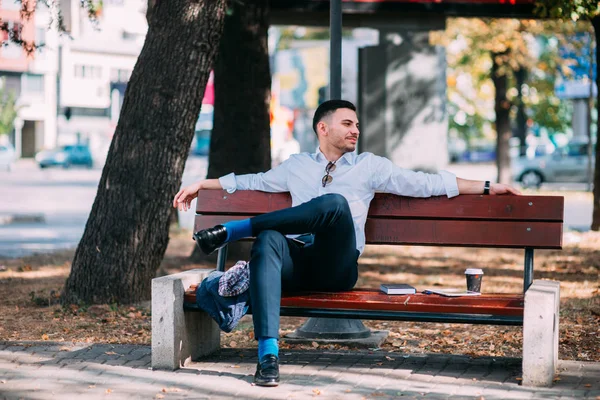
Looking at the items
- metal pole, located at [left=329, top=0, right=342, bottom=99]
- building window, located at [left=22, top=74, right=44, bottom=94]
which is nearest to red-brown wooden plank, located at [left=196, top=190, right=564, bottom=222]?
metal pole, located at [left=329, top=0, right=342, bottom=99]

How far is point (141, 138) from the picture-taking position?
336 inches

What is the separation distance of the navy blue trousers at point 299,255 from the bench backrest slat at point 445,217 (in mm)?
414

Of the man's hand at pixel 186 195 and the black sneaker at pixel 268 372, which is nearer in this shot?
the black sneaker at pixel 268 372

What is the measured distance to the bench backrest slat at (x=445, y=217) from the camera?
5941mm

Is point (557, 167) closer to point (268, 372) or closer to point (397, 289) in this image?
point (397, 289)

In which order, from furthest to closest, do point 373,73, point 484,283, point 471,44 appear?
point 471,44
point 373,73
point 484,283

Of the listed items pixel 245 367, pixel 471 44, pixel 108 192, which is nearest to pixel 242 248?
pixel 108 192

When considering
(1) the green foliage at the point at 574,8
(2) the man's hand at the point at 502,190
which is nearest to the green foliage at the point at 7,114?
(1) the green foliage at the point at 574,8

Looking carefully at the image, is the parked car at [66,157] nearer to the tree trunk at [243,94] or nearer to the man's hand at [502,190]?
the tree trunk at [243,94]

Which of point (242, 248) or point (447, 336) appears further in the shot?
point (242, 248)

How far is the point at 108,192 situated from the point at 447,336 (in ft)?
9.63

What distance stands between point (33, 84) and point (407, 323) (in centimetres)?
7494

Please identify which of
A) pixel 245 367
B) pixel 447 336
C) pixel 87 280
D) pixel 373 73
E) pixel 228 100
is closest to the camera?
pixel 245 367

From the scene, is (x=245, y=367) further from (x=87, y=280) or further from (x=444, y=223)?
(x=87, y=280)
